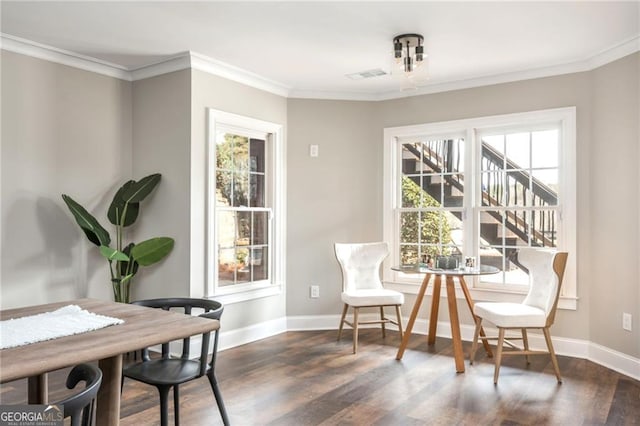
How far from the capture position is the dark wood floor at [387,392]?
2.89 metres

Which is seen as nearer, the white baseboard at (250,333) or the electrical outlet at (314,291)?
the white baseboard at (250,333)

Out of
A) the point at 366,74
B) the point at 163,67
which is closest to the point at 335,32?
the point at 366,74

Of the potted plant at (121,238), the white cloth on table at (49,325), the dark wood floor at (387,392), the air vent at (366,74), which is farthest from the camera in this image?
the air vent at (366,74)

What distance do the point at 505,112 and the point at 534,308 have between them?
1856 mm

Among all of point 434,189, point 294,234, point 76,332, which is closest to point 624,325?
point 434,189

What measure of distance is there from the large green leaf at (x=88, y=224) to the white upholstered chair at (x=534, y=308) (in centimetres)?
312

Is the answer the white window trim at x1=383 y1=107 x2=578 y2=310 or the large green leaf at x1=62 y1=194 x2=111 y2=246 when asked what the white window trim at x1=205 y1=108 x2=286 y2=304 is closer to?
the large green leaf at x1=62 y1=194 x2=111 y2=246

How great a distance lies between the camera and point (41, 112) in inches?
154

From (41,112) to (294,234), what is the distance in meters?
2.54

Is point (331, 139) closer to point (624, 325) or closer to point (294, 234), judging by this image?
point (294, 234)

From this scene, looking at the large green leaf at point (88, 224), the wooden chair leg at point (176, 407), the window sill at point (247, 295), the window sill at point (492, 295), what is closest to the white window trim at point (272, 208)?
the window sill at point (247, 295)

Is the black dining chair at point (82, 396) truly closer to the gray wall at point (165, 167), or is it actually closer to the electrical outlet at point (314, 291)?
the gray wall at point (165, 167)

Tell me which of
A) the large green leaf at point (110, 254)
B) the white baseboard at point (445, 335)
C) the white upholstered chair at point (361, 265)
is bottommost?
the white baseboard at point (445, 335)

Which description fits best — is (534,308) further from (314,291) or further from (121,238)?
(121,238)
